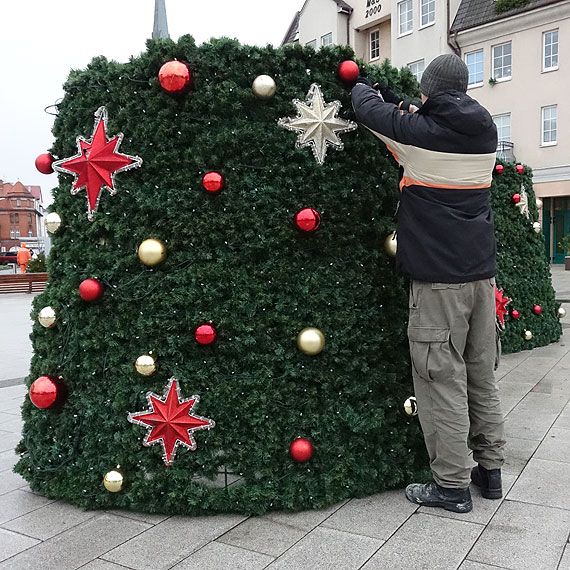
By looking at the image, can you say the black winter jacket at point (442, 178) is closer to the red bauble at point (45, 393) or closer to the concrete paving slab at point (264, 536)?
the concrete paving slab at point (264, 536)

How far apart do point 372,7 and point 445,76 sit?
28.2 m

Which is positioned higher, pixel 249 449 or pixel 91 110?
pixel 91 110

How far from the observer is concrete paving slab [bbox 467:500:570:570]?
273 centimetres

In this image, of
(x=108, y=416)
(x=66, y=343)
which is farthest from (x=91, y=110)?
(x=108, y=416)

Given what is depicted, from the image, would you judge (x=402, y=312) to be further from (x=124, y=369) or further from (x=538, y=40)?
(x=538, y=40)

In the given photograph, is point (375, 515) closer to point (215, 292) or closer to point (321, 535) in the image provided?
point (321, 535)

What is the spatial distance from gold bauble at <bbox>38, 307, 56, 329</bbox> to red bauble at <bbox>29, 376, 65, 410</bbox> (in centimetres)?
31

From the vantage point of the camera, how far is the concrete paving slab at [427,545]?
271cm

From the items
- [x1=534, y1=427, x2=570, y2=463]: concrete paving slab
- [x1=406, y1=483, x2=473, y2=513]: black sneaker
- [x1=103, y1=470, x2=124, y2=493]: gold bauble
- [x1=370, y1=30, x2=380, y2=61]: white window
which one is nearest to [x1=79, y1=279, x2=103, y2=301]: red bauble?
[x1=103, y1=470, x2=124, y2=493]: gold bauble

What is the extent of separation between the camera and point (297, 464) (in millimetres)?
3379

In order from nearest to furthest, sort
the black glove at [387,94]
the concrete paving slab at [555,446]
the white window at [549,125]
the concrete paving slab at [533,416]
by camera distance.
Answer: the black glove at [387,94], the concrete paving slab at [555,446], the concrete paving slab at [533,416], the white window at [549,125]

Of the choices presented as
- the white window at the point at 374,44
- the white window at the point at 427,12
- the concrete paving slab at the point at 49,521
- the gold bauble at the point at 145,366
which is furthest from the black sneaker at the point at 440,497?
the white window at the point at 374,44

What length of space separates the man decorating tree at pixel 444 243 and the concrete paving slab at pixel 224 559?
104cm

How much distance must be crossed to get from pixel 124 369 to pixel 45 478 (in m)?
0.88
